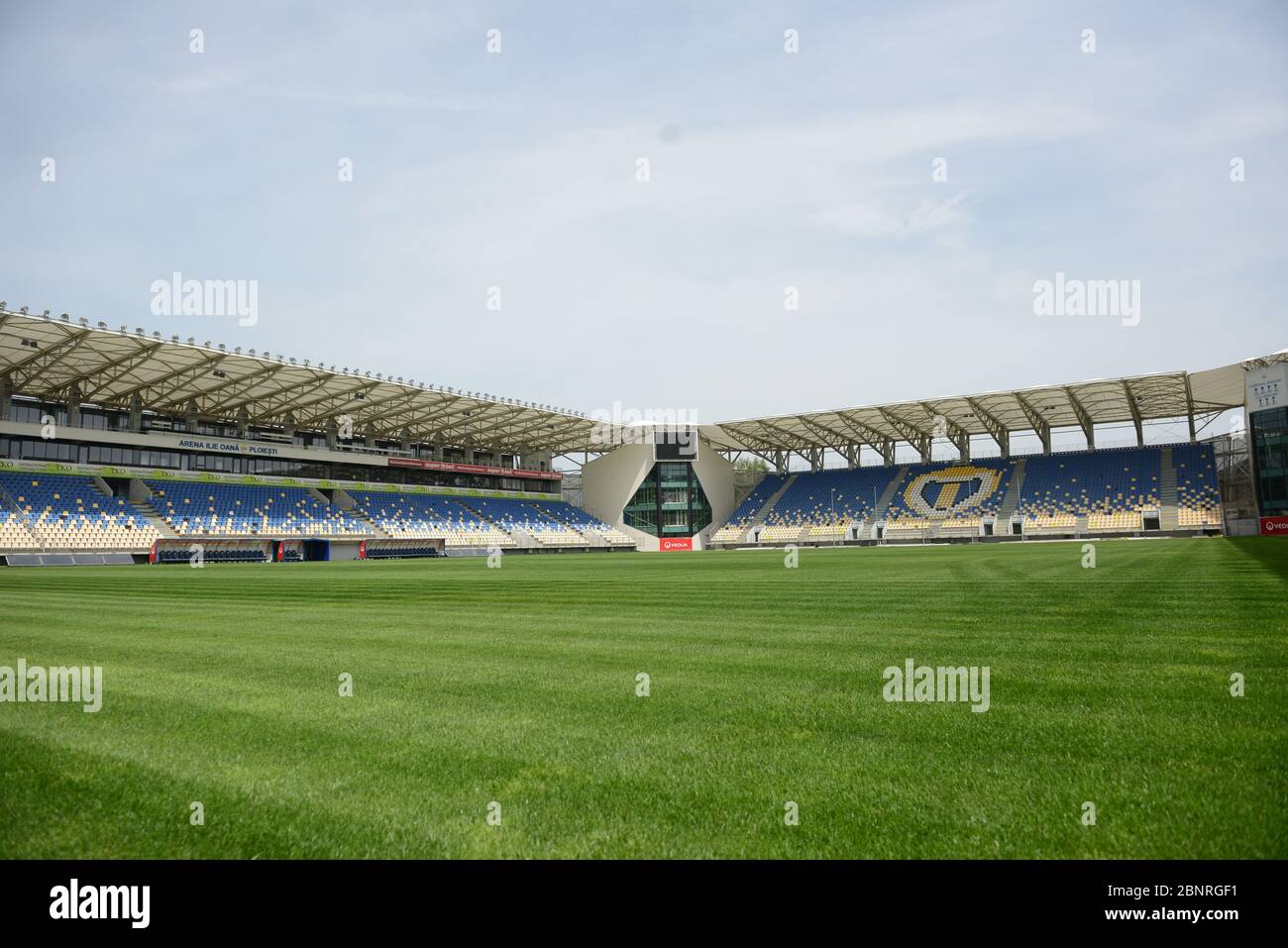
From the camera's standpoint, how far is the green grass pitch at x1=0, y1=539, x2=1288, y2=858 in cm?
312

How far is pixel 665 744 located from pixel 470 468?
72.6 m

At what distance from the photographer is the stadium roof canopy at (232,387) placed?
4122 cm

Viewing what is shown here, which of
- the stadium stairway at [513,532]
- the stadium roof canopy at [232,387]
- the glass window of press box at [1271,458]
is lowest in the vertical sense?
the stadium stairway at [513,532]

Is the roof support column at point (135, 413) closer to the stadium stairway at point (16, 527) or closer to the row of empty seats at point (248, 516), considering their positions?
the row of empty seats at point (248, 516)

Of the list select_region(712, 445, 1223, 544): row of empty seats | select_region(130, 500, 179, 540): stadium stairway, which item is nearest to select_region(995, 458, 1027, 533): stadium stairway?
select_region(712, 445, 1223, 544): row of empty seats

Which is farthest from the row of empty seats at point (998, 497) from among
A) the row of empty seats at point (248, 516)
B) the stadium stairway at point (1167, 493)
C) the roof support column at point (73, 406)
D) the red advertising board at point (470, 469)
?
the roof support column at point (73, 406)

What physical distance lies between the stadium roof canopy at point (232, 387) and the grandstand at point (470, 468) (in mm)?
192

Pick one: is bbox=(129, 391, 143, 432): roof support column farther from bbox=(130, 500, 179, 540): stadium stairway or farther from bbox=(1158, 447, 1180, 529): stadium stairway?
bbox=(1158, 447, 1180, 529): stadium stairway

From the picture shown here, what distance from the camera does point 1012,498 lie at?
63.0 meters

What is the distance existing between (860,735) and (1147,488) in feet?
212

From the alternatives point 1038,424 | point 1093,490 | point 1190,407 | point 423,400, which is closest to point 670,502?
point 423,400
